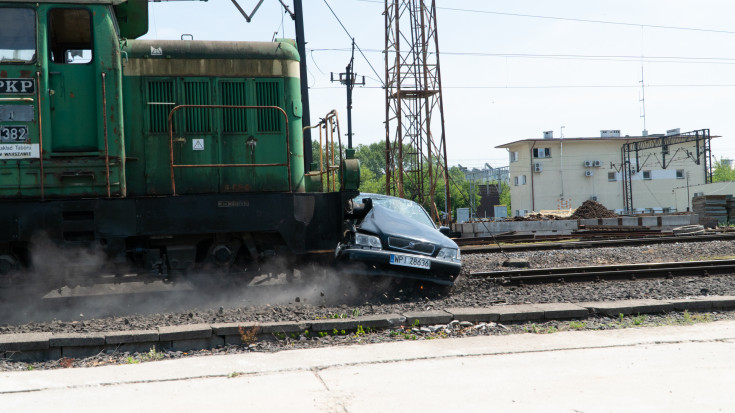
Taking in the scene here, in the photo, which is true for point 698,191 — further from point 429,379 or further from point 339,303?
point 429,379

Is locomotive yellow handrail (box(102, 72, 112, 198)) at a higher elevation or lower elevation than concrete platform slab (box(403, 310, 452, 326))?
higher

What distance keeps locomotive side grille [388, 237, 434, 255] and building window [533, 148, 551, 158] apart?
49.9 metres

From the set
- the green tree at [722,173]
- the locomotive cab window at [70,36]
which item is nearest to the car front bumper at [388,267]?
the locomotive cab window at [70,36]

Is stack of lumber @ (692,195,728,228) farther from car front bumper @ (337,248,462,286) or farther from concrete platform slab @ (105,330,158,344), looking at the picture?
concrete platform slab @ (105,330,158,344)

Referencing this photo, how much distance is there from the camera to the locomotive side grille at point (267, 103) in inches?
324

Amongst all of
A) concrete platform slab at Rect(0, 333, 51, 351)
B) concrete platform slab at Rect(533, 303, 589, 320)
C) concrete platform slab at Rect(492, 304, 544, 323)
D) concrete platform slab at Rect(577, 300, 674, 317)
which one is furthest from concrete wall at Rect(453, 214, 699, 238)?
concrete platform slab at Rect(0, 333, 51, 351)

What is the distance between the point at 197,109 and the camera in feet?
26.3

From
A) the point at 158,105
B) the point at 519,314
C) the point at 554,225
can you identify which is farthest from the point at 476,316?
the point at 554,225

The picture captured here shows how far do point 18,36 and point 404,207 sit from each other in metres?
5.76

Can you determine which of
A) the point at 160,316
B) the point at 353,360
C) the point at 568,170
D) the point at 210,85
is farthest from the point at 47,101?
the point at 568,170

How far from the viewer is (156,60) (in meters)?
7.82

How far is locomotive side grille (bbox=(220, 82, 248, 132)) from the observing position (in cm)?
812

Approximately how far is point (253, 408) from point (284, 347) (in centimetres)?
191

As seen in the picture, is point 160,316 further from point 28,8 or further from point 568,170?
point 568,170
